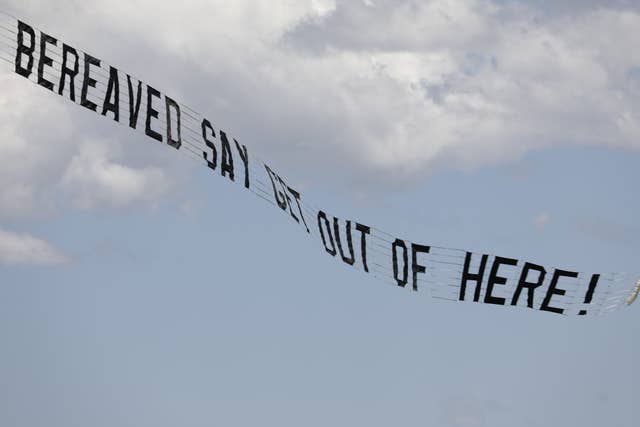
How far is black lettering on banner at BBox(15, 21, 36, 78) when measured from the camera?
34000mm

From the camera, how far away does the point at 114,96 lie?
35969 mm

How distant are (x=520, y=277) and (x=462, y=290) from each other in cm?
196

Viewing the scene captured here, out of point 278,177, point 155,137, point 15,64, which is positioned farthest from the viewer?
point 278,177

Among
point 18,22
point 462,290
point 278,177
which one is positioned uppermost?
point 18,22

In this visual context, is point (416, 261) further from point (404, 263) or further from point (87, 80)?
point (87, 80)

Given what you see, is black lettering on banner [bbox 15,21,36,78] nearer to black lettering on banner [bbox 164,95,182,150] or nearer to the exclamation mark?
black lettering on banner [bbox 164,95,182,150]

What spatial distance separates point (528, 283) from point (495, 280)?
1.15m

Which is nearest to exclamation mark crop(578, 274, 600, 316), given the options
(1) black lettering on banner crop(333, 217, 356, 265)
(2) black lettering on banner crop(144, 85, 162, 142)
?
(1) black lettering on banner crop(333, 217, 356, 265)

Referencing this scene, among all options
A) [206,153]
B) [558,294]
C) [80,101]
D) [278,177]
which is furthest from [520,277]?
[80,101]

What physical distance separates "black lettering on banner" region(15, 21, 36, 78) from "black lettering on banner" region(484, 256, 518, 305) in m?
16.3

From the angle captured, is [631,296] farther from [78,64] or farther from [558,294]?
[78,64]

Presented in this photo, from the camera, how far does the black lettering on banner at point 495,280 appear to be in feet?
135

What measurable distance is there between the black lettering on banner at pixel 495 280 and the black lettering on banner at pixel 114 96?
13.4 meters

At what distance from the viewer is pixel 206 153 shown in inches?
1502
